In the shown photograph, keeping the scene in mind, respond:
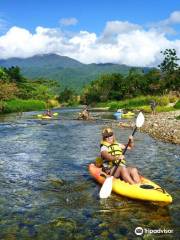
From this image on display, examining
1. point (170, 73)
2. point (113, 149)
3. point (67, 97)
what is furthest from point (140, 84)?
point (113, 149)

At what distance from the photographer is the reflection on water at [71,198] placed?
332 inches

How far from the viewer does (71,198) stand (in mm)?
10789

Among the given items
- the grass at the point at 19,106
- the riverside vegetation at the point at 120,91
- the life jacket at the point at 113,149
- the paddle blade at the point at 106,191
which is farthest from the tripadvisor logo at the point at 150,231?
the grass at the point at 19,106

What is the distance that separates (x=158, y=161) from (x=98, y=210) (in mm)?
6784

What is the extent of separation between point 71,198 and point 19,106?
51.9 m

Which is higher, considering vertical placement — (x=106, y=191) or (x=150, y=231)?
(x=106, y=191)

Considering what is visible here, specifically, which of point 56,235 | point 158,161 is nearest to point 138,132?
point 158,161

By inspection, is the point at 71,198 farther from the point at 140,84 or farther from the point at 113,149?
the point at 140,84

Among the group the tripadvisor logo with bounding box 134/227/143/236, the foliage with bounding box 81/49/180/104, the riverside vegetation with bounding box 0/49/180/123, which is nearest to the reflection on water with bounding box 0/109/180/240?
the tripadvisor logo with bounding box 134/227/143/236

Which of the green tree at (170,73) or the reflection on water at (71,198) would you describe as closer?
the reflection on water at (71,198)

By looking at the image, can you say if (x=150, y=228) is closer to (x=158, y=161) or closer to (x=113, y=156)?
(x=113, y=156)

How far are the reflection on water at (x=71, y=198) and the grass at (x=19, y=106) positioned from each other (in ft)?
123

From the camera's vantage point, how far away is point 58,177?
13.3m

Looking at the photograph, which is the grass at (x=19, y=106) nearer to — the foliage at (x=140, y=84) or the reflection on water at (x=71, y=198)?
the foliage at (x=140, y=84)
